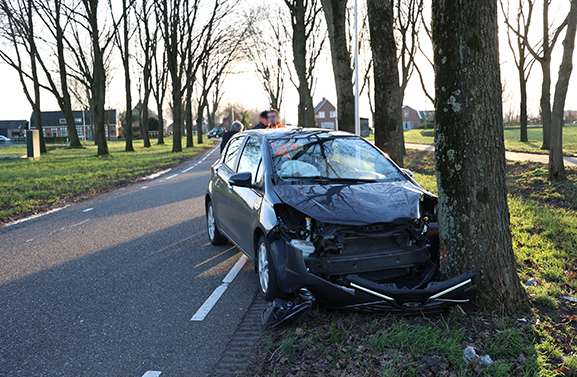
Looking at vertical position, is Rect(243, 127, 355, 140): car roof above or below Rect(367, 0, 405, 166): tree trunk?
below

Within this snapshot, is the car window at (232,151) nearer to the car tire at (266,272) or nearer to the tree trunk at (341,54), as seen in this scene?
the car tire at (266,272)

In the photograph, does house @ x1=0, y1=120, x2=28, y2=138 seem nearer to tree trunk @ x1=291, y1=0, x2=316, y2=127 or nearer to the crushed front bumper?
tree trunk @ x1=291, y1=0, x2=316, y2=127

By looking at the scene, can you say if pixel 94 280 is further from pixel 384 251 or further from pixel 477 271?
pixel 477 271

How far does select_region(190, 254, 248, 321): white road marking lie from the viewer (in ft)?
14.7

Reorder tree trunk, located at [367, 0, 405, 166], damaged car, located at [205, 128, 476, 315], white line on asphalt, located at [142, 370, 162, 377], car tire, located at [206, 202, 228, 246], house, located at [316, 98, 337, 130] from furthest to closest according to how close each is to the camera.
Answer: house, located at [316, 98, 337, 130] → tree trunk, located at [367, 0, 405, 166] → car tire, located at [206, 202, 228, 246] → damaged car, located at [205, 128, 476, 315] → white line on asphalt, located at [142, 370, 162, 377]

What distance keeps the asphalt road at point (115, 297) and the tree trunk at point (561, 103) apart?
8.40 m

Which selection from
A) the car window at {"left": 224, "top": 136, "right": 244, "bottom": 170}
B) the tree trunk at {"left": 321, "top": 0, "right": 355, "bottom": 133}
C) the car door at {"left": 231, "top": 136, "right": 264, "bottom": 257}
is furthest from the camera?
the tree trunk at {"left": 321, "top": 0, "right": 355, "bottom": 133}

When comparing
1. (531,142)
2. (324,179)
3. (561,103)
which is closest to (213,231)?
A: (324,179)

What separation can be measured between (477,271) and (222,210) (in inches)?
131

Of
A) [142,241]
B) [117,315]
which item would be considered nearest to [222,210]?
[142,241]

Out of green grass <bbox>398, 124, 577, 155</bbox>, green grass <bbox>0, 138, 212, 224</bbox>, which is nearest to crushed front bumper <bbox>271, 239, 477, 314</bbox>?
green grass <bbox>0, 138, 212, 224</bbox>

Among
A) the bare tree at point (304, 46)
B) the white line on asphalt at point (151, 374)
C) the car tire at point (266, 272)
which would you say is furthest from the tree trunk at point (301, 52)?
the white line on asphalt at point (151, 374)

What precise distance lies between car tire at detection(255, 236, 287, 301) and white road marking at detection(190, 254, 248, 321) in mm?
450

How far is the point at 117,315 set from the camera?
175 inches
